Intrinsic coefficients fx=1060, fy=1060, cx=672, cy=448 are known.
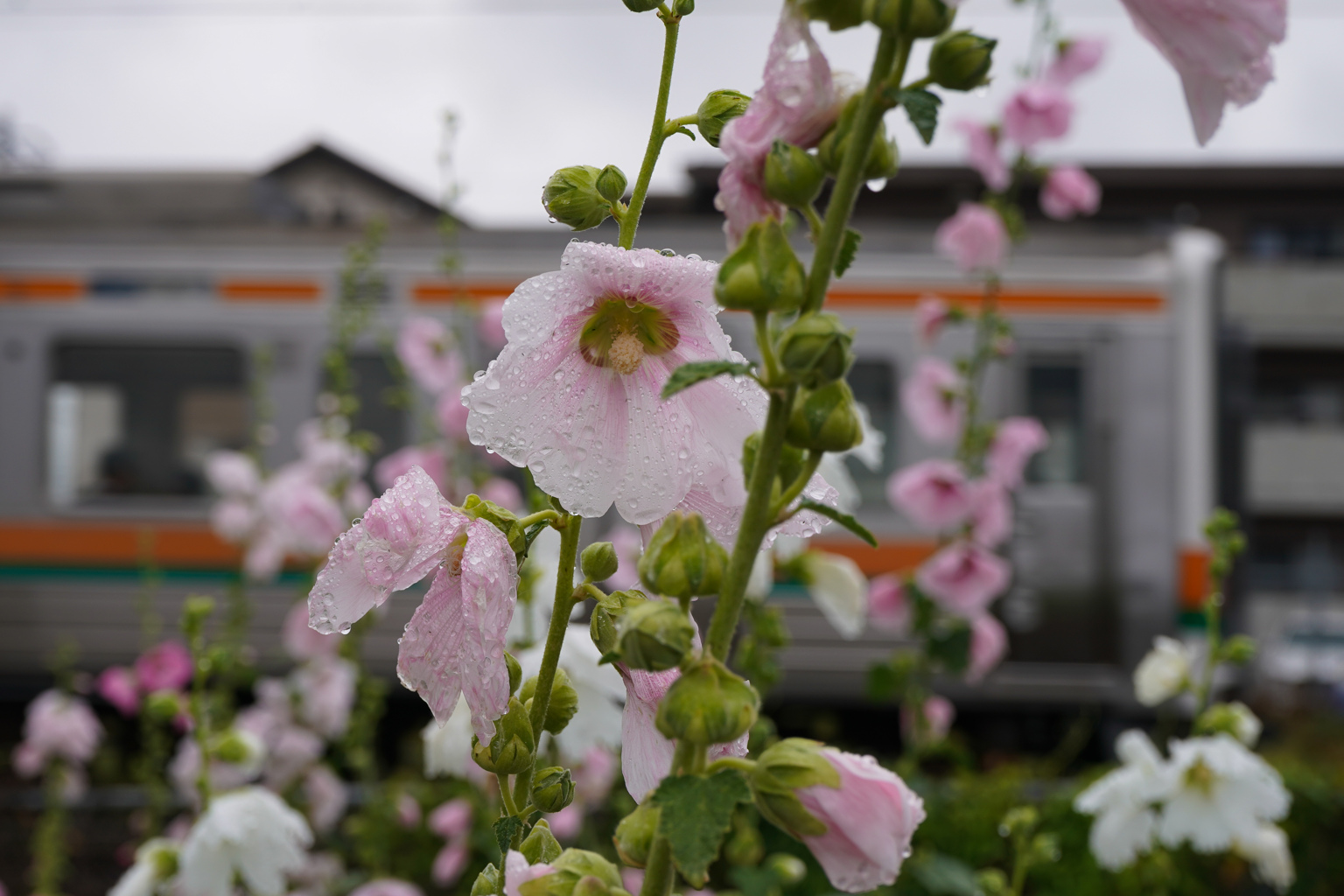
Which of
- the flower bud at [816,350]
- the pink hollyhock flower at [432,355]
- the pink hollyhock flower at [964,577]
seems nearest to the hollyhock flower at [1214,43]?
the flower bud at [816,350]

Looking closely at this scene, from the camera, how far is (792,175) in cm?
39

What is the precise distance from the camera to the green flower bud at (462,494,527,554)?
0.48 m

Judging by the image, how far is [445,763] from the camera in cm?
109

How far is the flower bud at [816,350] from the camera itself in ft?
1.21

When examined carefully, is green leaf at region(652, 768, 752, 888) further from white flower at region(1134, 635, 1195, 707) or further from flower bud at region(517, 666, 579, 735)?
white flower at region(1134, 635, 1195, 707)

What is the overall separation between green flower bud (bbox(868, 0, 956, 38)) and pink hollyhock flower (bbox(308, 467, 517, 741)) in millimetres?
253

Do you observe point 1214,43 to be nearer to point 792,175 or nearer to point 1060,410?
point 792,175

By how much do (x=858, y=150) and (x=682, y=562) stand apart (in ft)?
0.54

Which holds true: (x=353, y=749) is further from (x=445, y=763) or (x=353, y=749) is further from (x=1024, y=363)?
(x=1024, y=363)

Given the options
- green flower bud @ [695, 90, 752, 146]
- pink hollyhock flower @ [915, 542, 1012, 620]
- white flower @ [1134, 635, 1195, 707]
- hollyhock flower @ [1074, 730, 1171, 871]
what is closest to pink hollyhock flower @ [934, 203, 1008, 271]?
pink hollyhock flower @ [915, 542, 1012, 620]

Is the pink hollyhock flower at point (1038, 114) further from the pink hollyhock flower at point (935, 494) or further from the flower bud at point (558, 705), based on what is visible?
the flower bud at point (558, 705)

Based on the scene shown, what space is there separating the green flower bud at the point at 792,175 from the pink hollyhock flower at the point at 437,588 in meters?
0.19

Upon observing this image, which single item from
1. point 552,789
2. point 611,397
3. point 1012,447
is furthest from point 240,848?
point 1012,447

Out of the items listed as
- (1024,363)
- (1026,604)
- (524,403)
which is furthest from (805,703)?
(524,403)
